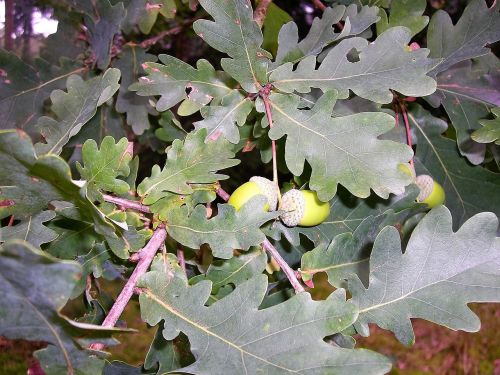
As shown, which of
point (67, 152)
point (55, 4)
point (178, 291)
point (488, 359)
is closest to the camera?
point (178, 291)

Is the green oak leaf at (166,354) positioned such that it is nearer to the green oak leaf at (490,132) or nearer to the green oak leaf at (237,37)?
the green oak leaf at (237,37)

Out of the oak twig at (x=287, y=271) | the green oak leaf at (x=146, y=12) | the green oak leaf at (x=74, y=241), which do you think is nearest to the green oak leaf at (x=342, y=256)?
the oak twig at (x=287, y=271)

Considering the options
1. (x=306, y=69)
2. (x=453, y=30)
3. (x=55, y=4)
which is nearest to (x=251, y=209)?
(x=306, y=69)

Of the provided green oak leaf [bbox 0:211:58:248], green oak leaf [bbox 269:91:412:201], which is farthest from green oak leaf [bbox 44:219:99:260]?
green oak leaf [bbox 269:91:412:201]

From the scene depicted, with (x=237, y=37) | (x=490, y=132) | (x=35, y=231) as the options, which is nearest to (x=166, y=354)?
(x=35, y=231)

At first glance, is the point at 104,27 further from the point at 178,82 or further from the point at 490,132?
the point at 490,132

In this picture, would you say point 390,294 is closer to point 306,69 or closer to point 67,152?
point 306,69
